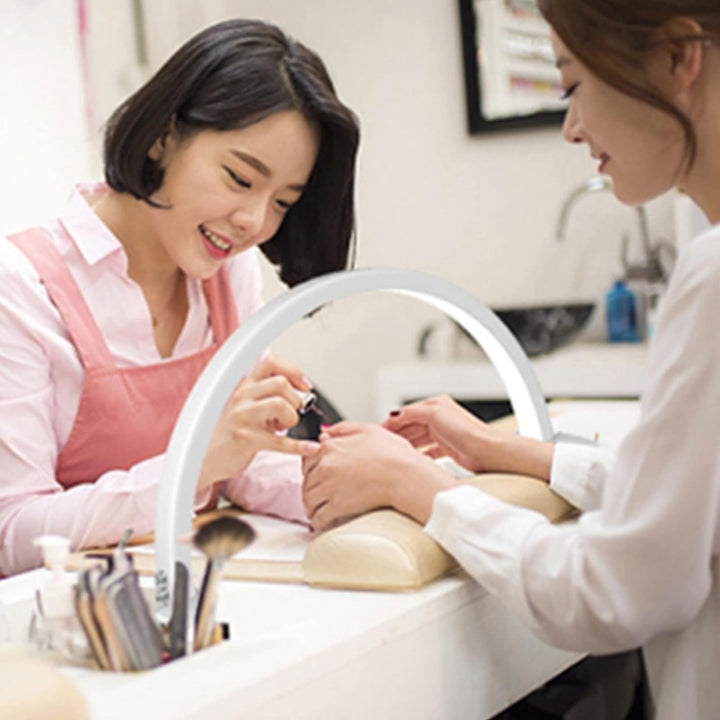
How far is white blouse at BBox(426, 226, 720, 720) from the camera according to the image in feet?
2.75

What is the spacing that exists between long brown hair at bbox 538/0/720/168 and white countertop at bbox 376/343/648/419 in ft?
7.24

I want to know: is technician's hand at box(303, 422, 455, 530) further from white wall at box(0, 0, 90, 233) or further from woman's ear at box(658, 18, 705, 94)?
white wall at box(0, 0, 90, 233)

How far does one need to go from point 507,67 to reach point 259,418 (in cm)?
284

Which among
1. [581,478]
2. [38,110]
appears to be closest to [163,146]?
[581,478]

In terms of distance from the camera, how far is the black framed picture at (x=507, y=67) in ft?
12.1

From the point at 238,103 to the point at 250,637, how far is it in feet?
2.60

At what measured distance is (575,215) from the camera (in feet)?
12.1

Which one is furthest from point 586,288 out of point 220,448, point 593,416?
point 220,448

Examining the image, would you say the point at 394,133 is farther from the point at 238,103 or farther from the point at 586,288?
the point at 238,103

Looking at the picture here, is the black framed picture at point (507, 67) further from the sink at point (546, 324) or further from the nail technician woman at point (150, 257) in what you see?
the nail technician woman at point (150, 257)

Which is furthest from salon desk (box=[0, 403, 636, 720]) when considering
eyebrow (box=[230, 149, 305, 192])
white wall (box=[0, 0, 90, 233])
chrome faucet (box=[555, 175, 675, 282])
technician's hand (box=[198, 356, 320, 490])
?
chrome faucet (box=[555, 175, 675, 282])

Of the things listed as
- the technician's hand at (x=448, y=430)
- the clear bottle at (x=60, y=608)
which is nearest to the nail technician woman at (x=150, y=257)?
the technician's hand at (x=448, y=430)

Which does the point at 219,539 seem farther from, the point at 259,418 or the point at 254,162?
the point at 254,162

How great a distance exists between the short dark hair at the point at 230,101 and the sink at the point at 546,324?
1.82m
